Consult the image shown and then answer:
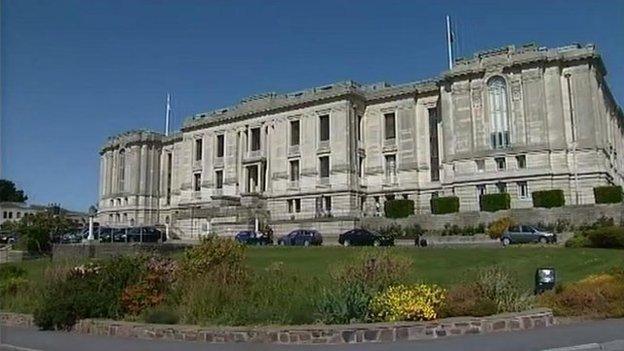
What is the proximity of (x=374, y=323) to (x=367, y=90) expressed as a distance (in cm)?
5954

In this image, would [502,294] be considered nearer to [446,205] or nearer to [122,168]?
[446,205]

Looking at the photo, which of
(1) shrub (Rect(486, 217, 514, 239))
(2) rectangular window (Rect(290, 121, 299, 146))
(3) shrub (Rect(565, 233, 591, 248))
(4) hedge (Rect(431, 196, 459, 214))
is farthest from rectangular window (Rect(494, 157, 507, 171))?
(2) rectangular window (Rect(290, 121, 299, 146))

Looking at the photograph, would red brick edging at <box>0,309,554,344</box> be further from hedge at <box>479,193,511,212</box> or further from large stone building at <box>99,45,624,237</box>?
large stone building at <box>99,45,624,237</box>

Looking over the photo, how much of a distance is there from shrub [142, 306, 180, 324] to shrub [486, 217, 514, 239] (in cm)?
3358

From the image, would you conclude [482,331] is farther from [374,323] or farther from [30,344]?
[30,344]

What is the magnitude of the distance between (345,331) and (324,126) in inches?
2249

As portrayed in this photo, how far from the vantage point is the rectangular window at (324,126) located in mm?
67375

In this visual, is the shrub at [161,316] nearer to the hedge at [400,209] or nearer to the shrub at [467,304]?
the shrub at [467,304]

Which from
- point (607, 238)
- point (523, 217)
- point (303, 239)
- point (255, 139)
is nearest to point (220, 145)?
point (255, 139)

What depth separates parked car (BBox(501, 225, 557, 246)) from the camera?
3894 centimetres

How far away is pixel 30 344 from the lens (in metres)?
12.3

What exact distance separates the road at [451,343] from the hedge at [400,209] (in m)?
39.1

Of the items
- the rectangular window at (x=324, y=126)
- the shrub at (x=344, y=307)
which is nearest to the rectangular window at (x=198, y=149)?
the rectangular window at (x=324, y=126)

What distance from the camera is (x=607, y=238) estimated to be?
31.7m
